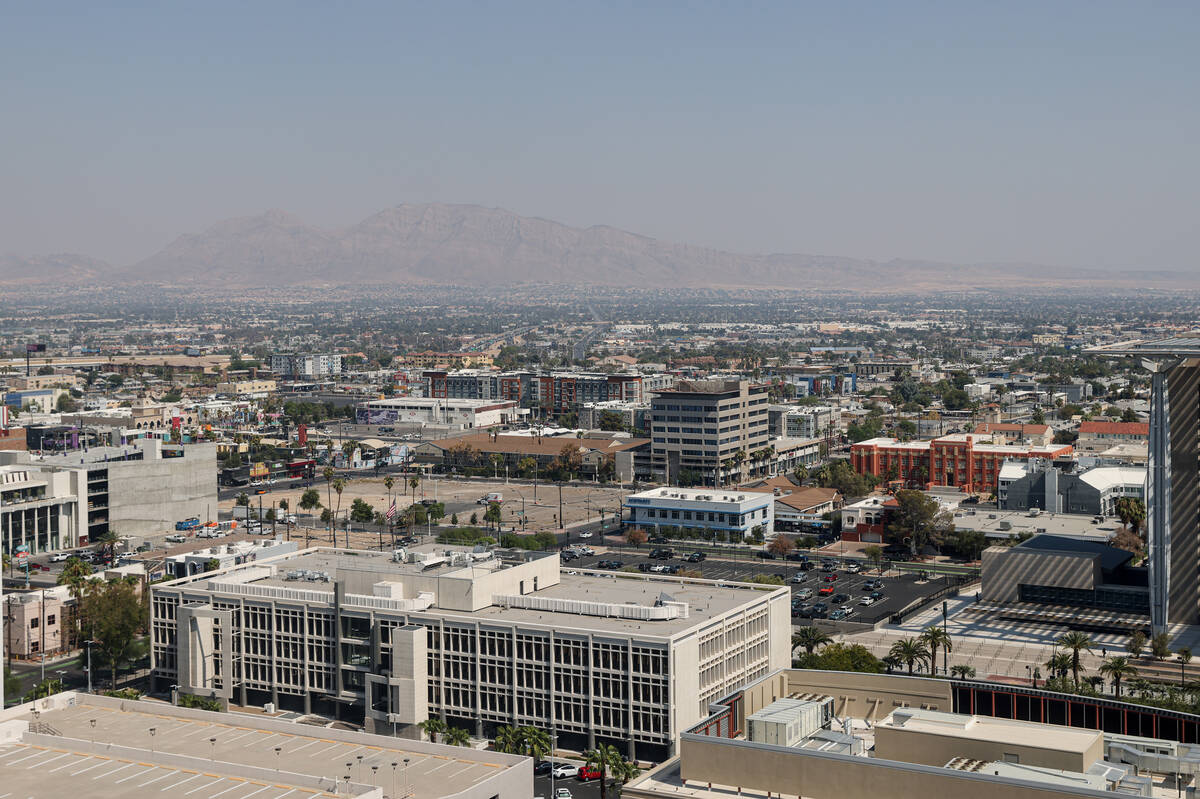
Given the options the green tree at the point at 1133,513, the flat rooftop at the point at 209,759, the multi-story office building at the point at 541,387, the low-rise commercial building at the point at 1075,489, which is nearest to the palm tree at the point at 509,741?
the flat rooftop at the point at 209,759

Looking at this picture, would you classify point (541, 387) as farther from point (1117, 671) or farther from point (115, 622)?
point (1117, 671)

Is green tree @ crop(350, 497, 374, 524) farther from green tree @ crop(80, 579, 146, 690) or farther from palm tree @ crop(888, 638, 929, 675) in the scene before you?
palm tree @ crop(888, 638, 929, 675)

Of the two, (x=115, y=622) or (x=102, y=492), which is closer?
(x=115, y=622)

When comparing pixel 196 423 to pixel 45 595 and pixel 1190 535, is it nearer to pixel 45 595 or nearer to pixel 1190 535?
pixel 45 595

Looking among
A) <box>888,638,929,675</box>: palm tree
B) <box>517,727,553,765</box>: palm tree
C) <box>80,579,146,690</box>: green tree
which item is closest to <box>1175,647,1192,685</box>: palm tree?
<box>888,638,929,675</box>: palm tree

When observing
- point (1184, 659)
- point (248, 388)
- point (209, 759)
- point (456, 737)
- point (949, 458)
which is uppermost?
point (209, 759)

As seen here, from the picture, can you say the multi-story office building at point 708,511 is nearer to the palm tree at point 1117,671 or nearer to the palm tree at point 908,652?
the palm tree at point 908,652

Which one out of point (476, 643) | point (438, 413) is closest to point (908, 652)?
point (476, 643)

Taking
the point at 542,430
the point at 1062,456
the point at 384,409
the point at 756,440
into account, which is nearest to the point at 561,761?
the point at 1062,456
